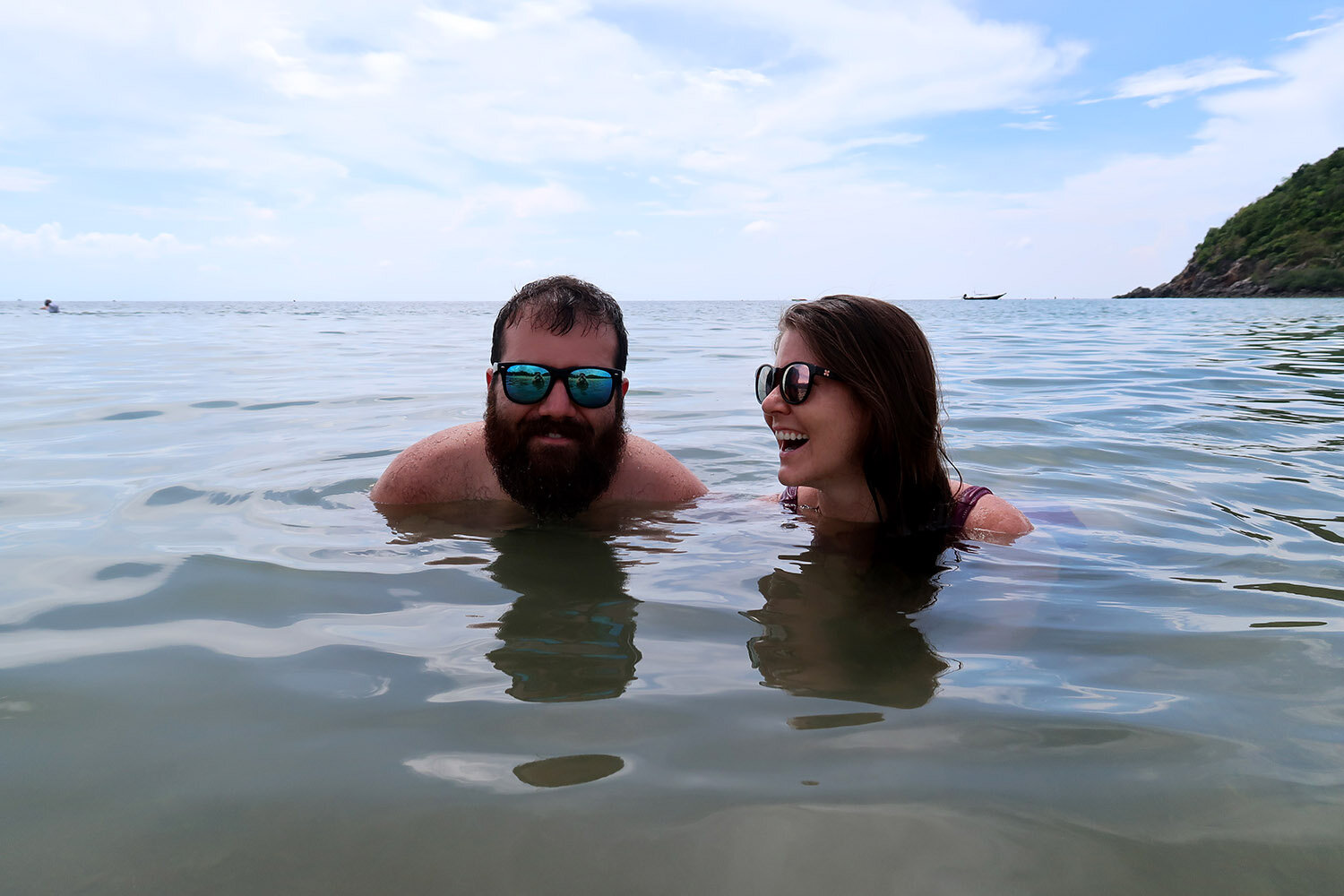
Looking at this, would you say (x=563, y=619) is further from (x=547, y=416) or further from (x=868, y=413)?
(x=868, y=413)

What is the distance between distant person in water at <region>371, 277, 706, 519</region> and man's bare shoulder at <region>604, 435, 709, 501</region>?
4.2 inches

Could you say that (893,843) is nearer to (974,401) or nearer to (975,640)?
(975,640)

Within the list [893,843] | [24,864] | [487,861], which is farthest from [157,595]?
[893,843]

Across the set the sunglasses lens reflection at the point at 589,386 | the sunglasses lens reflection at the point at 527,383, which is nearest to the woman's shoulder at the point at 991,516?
the sunglasses lens reflection at the point at 589,386

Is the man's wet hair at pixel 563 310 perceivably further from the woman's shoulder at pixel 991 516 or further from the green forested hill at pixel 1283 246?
the green forested hill at pixel 1283 246

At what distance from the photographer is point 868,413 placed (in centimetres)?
379

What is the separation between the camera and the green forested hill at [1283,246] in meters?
61.4

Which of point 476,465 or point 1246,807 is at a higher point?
point 476,465

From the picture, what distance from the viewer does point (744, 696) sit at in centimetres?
233

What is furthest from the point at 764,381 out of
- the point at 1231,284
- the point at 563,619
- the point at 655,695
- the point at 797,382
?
the point at 1231,284

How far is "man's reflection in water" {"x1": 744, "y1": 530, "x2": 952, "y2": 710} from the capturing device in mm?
2432

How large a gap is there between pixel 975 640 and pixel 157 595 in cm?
295

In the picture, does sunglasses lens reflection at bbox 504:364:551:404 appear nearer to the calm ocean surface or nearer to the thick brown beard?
the thick brown beard

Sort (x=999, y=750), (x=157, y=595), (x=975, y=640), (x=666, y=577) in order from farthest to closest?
(x=666, y=577) → (x=157, y=595) → (x=975, y=640) → (x=999, y=750)
